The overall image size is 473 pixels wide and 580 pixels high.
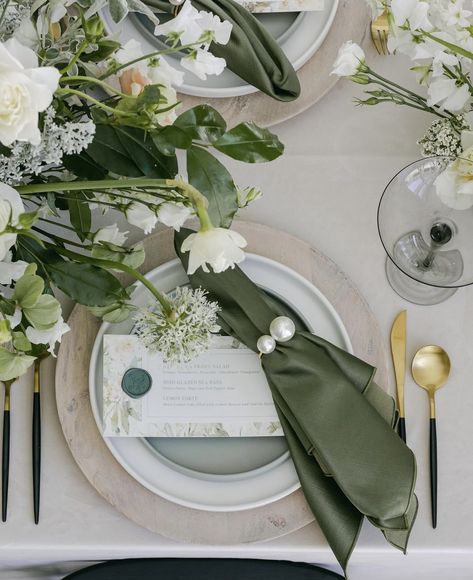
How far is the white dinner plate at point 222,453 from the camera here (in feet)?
2.63

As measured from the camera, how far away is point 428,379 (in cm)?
84

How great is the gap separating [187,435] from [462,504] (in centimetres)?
36

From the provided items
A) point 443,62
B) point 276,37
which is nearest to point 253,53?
point 276,37

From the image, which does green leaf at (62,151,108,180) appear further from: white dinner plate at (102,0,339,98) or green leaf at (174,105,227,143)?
white dinner plate at (102,0,339,98)

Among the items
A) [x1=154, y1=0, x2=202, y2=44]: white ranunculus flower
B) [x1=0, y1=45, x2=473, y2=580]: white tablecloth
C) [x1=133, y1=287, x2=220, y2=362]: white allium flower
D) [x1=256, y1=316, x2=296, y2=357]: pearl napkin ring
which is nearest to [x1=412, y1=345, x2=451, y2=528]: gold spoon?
[x1=0, y1=45, x2=473, y2=580]: white tablecloth

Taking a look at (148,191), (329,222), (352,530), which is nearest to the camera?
(148,191)

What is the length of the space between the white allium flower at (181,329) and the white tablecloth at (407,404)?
209mm

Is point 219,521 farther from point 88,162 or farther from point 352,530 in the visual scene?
point 88,162

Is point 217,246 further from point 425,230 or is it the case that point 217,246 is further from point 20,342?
point 425,230

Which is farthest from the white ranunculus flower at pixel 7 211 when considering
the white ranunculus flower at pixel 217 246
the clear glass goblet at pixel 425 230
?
the clear glass goblet at pixel 425 230

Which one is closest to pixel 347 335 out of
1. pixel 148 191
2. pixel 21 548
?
pixel 148 191

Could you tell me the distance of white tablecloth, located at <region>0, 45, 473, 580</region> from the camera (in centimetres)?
82

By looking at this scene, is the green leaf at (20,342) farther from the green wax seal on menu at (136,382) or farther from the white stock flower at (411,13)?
the white stock flower at (411,13)

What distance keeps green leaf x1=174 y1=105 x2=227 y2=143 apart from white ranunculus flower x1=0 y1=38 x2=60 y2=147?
0.15 meters
